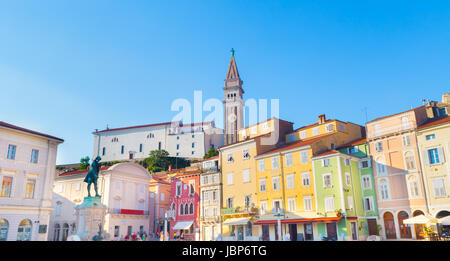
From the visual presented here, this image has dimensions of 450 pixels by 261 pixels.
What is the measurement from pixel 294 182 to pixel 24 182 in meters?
30.0

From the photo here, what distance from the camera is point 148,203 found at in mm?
57844

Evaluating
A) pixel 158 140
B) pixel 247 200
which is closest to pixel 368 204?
pixel 247 200

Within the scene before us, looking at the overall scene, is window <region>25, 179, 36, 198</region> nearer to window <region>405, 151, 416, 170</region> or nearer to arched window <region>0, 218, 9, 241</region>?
arched window <region>0, 218, 9, 241</region>

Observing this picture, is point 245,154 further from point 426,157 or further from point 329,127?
point 426,157

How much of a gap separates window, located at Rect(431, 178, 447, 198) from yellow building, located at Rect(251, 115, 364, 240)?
1138cm

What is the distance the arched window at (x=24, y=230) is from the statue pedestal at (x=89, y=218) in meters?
14.0

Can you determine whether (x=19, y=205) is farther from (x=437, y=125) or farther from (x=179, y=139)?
(x=179, y=139)

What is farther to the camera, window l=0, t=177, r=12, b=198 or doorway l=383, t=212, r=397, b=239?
doorway l=383, t=212, r=397, b=239

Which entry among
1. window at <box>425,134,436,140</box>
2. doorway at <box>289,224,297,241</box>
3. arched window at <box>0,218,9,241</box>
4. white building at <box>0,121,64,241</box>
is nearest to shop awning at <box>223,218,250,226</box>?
doorway at <box>289,224,297,241</box>

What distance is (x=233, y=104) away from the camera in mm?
124250

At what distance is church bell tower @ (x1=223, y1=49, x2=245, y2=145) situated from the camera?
11862 cm
